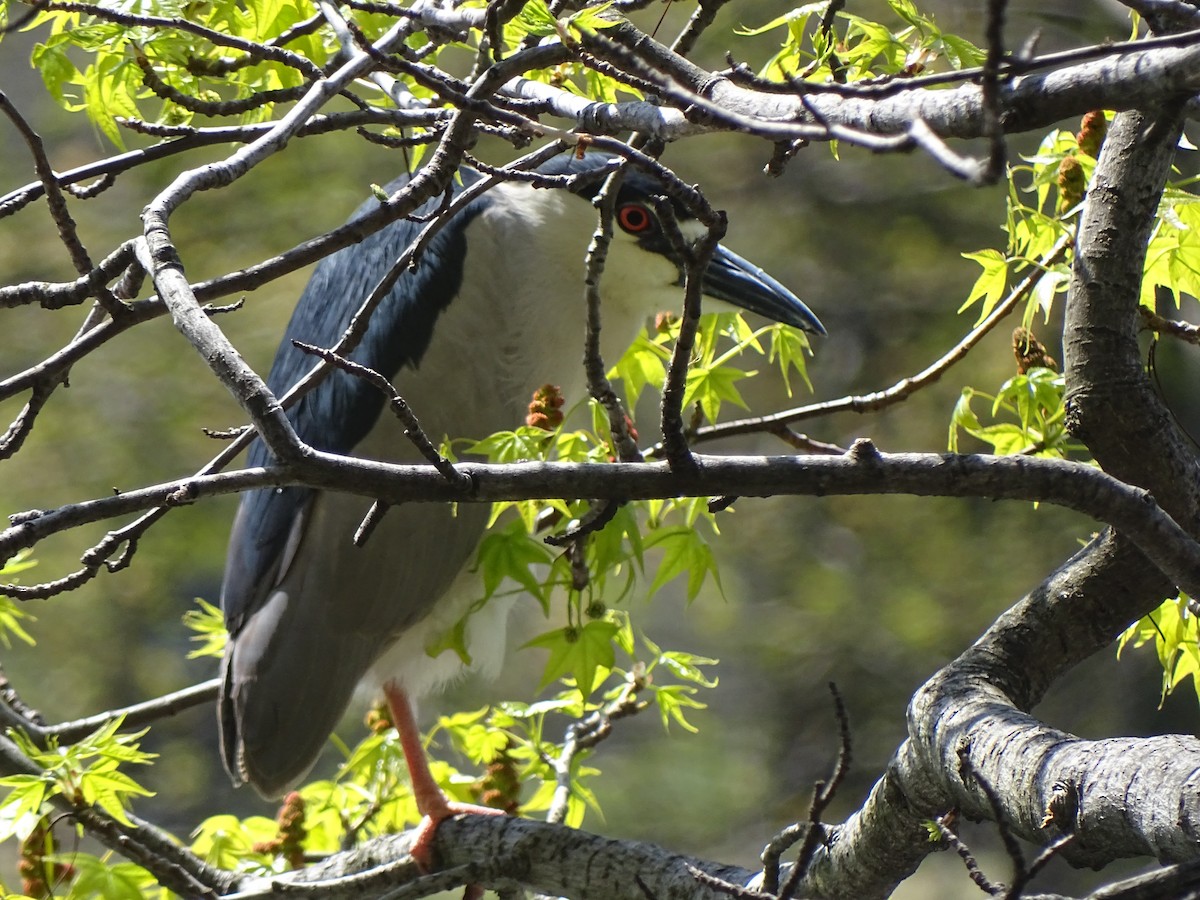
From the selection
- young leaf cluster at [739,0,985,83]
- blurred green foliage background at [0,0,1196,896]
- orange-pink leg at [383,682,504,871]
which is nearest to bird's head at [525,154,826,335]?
young leaf cluster at [739,0,985,83]

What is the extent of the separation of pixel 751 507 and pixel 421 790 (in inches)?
131

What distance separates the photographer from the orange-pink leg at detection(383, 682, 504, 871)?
6.91 feet

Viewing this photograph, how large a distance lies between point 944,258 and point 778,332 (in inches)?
124

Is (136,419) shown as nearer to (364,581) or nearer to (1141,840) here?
(364,581)

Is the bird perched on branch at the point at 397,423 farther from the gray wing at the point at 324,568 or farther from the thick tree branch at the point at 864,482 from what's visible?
the thick tree branch at the point at 864,482

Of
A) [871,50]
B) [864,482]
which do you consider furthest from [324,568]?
[864,482]

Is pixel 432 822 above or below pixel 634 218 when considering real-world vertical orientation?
below

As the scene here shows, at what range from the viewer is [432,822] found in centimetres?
216

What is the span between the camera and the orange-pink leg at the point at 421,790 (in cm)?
211

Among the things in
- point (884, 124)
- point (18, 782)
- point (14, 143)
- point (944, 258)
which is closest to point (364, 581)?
point (18, 782)

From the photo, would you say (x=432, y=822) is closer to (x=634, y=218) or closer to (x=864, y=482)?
(x=634, y=218)

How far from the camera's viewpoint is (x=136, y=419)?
4945mm

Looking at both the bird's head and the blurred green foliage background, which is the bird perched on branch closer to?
the bird's head

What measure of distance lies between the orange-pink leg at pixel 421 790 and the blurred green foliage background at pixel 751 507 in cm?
237
